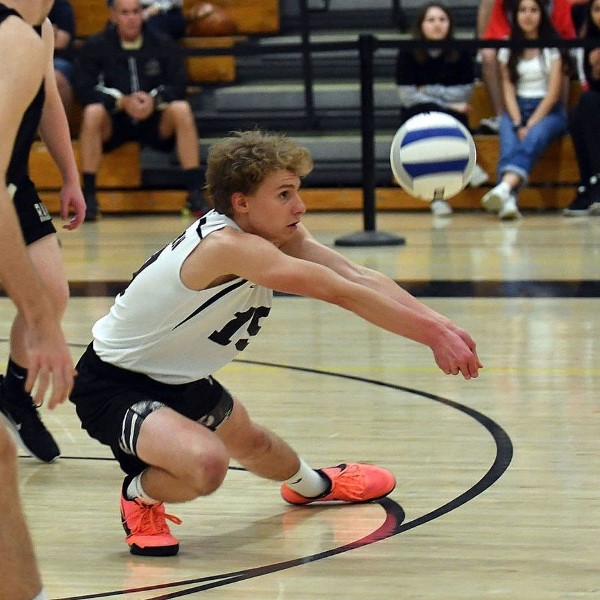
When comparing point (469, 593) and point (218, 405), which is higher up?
point (218, 405)

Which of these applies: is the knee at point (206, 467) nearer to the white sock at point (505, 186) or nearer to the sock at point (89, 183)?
the white sock at point (505, 186)

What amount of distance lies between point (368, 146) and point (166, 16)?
3.48m

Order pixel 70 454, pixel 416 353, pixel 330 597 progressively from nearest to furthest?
pixel 330 597 → pixel 70 454 → pixel 416 353

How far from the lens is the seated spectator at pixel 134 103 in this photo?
9.85 metres

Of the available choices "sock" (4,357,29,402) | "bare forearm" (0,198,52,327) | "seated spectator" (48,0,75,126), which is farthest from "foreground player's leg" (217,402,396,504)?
"seated spectator" (48,0,75,126)

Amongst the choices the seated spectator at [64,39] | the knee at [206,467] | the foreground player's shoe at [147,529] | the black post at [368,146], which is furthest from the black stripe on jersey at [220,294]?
the seated spectator at [64,39]

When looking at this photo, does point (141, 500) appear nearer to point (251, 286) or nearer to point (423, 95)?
point (251, 286)

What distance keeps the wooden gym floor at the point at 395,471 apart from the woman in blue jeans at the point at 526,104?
95.8 inches

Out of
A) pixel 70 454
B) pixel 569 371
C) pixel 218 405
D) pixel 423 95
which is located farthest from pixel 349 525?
pixel 423 95

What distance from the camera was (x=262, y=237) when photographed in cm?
320

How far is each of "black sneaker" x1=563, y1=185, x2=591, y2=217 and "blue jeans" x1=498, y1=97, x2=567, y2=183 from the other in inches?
15.0

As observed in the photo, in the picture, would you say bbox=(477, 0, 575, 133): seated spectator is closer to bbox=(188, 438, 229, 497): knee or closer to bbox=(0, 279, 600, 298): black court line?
bbox=(0, 279, 600, 298): black court line

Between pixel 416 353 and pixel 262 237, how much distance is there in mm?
2363

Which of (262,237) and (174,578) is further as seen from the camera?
(262,237)
